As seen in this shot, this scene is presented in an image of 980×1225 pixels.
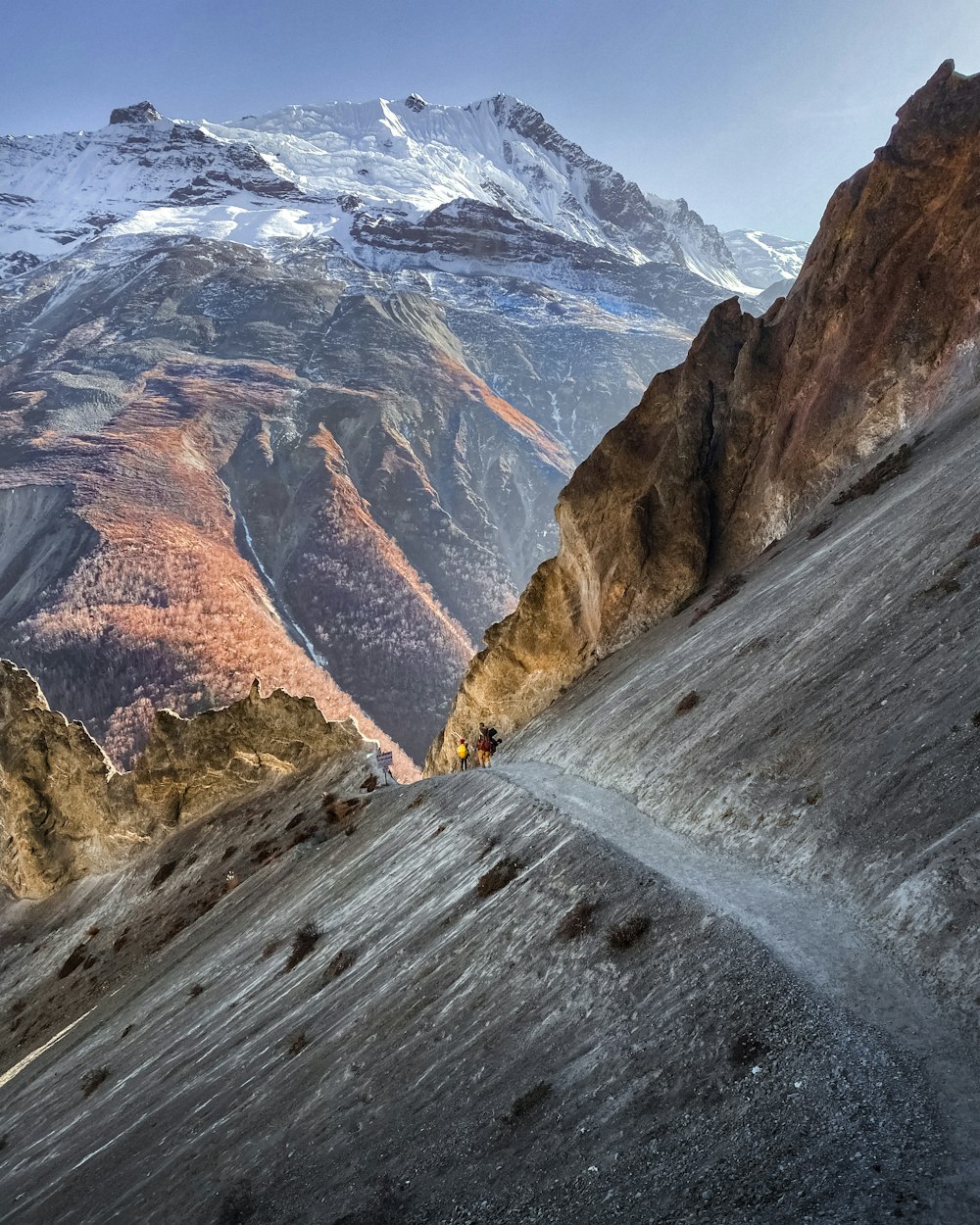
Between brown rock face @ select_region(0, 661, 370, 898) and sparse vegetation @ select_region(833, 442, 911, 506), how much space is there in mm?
29836

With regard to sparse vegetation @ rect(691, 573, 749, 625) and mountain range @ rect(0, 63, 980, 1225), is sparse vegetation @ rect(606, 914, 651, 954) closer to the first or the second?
mountain range @ rect(0, 63, 980, 1225)

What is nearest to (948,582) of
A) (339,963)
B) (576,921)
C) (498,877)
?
(576,921)

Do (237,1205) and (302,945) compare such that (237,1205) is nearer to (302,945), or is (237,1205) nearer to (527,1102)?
(527,1102)

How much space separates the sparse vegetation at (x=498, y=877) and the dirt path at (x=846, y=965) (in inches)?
93.6

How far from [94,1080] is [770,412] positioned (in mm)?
38484

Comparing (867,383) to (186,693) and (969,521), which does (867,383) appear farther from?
(186,693)

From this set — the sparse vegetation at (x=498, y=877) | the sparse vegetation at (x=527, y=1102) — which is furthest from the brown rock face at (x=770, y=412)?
the sparse vegetation at (x=527, y=1102)

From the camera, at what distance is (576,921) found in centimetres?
1449

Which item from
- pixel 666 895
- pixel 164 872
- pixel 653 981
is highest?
pixel 164 872

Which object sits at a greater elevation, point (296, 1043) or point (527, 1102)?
point (296, 1043)

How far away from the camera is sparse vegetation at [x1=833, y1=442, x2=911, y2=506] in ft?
87.6

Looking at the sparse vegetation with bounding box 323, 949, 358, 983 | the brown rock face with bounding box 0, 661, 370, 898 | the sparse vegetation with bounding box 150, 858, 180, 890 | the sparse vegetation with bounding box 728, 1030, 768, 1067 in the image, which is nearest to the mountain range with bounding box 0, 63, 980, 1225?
the sparse vegetation with bounding box 728, 1030, 768, 1067

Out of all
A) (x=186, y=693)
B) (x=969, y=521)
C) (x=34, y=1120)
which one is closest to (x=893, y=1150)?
(x=969, y=521)

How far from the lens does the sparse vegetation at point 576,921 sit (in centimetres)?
1416
